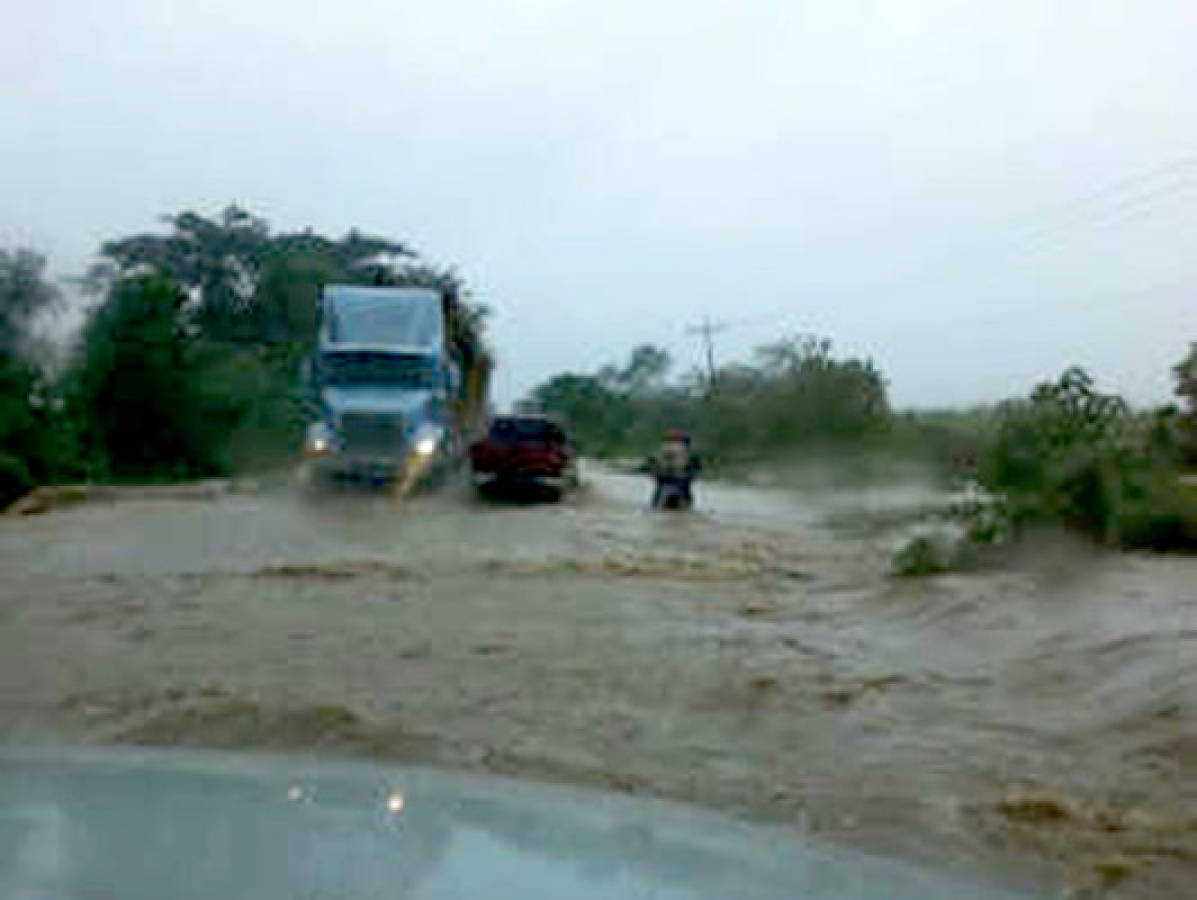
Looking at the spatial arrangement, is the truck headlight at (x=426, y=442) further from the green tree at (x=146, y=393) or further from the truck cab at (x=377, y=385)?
the green tree at (x=146, y=393)

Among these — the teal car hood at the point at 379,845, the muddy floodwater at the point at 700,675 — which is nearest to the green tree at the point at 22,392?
the muddy floodwater at the point at 700,675

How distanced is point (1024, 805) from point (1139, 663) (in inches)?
149

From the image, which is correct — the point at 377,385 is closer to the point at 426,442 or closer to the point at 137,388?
the point at 426,442

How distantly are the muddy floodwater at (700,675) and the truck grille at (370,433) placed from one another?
4.90 meters

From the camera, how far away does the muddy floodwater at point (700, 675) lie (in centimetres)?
773

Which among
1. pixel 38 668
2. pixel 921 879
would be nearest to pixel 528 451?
pixel 38 668

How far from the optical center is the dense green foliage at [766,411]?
41969 millimetres

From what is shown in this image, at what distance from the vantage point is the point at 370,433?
2719cm

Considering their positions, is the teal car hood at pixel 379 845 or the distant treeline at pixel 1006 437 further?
the distant treeline at pixel 1006 437

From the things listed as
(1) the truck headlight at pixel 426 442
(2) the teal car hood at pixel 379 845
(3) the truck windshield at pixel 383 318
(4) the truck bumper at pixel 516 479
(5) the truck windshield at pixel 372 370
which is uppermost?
(3) the truck windshield at pixel 383 318

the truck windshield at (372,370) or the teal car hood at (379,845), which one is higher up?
the truck windshield at (372,370)

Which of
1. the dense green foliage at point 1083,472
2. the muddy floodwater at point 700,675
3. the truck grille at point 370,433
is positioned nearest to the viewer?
the muddy floodwater at point 700,675

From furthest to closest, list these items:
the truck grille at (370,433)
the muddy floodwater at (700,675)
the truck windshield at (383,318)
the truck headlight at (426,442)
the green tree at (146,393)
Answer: the green tree at (146,393) → the truck windshield at (383,318) → the truck headlight at (426,442) → the truck grille at (370,433) → the muddy floodwater at (700,675)

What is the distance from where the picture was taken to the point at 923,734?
31.6 ft
